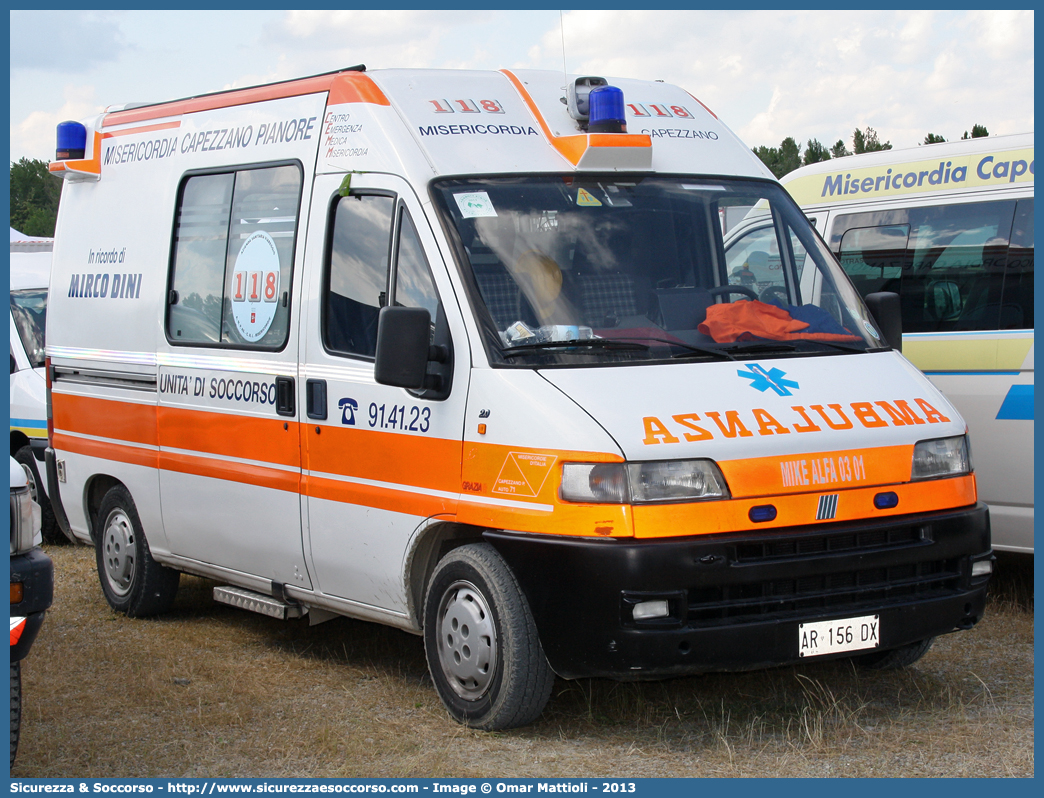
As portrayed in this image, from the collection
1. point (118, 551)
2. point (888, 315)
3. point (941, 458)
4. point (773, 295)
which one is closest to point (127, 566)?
point (118, 551)

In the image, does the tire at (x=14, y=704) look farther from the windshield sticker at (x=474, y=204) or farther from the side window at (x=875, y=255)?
the side window at (x=875, y=255)

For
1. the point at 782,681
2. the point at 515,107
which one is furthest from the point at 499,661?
the point at 515,107

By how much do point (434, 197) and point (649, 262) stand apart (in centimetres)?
95

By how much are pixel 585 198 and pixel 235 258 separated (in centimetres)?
200

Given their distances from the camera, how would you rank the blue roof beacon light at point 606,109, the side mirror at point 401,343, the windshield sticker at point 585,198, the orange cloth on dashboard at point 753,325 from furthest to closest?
the blue roof beacon light at point 606,109
the windshield sticker at point 585,198
the orange cloth on dashboard at point 753,325
the side mirror at point 401,343

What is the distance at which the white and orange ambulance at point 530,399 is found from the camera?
188 inches

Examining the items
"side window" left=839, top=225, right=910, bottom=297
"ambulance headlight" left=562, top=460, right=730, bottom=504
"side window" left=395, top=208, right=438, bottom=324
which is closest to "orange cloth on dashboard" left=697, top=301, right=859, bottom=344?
"ambulance headlight" left=562, top=460, right=730, bottom=504

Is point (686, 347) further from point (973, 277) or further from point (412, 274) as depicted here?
point (973, 277)

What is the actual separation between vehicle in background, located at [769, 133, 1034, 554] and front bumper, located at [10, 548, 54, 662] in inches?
196

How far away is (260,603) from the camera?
21.2 feet

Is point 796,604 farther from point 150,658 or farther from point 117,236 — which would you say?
point 117,236

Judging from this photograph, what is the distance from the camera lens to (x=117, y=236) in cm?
753

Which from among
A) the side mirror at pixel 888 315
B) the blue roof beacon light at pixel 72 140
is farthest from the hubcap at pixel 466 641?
the blue roof beacon light at pixel 72 140

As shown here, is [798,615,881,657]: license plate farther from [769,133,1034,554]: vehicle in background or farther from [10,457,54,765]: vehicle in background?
[10,457,54,765]: vehicle in background
